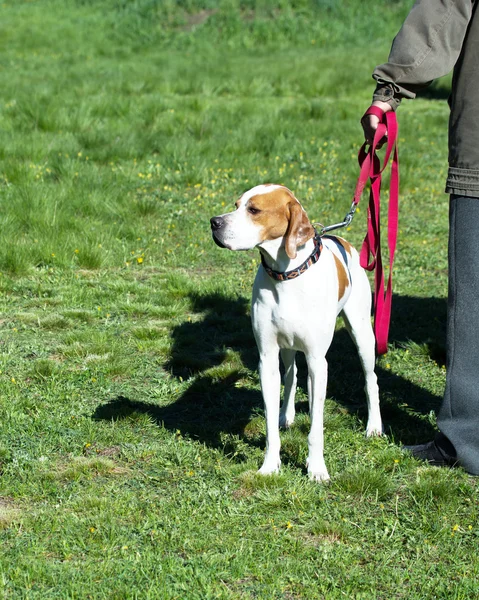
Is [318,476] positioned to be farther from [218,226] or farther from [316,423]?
[218,226]

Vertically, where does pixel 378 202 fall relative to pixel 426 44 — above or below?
below

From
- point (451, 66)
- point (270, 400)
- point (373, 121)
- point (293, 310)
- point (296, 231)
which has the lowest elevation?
point (270, 400)

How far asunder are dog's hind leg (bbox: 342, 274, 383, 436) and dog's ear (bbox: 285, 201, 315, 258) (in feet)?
2.44

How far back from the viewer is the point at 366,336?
4258 mm

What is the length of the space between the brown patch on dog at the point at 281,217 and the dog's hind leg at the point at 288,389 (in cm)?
94

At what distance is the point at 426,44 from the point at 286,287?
119cm

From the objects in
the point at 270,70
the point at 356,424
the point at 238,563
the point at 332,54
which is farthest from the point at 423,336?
the point at 332,54

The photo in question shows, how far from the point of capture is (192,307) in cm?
613

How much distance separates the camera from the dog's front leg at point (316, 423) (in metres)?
3.75

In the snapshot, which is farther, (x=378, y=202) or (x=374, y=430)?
(x=374, y=430)

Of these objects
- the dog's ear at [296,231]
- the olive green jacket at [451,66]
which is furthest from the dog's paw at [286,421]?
the olive green jacket at [451,66]

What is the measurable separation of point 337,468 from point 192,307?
98.0 inches

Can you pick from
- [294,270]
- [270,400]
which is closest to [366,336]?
[270,400]

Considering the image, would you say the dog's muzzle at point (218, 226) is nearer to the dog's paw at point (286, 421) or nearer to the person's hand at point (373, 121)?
the person's hand at point (373, 121)
